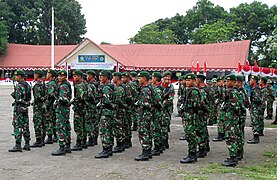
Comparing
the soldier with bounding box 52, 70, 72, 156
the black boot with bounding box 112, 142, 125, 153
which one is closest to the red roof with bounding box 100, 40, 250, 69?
the black boot with bounding box 112, 142, 125, 153

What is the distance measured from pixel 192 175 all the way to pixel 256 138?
13.3ft

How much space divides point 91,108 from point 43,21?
42.5 meters

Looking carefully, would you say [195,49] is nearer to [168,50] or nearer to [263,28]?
[168,50]

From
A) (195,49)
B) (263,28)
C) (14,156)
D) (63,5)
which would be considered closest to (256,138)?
(14,156)

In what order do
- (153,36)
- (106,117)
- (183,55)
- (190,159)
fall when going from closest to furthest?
(190,159) < (106,117) < (183,55) < (153,36)

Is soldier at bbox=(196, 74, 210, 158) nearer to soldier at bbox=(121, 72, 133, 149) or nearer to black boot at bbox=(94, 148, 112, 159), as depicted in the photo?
soldier at bbox=(121, 72, 133, 149)

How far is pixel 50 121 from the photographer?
29.9 feet

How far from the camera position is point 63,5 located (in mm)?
48438

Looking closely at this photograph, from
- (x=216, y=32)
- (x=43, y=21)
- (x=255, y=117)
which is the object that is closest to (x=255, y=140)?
(x=255, y=117)

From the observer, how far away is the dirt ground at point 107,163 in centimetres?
645

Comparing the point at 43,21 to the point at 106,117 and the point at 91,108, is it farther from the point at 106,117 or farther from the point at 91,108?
the point at 106,117

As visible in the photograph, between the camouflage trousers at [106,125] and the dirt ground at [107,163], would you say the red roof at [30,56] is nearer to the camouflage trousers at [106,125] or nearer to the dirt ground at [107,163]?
the dirt ground at [107,163]

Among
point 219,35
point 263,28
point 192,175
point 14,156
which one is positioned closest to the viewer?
point 192,175

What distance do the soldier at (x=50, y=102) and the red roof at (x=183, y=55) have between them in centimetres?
2487
